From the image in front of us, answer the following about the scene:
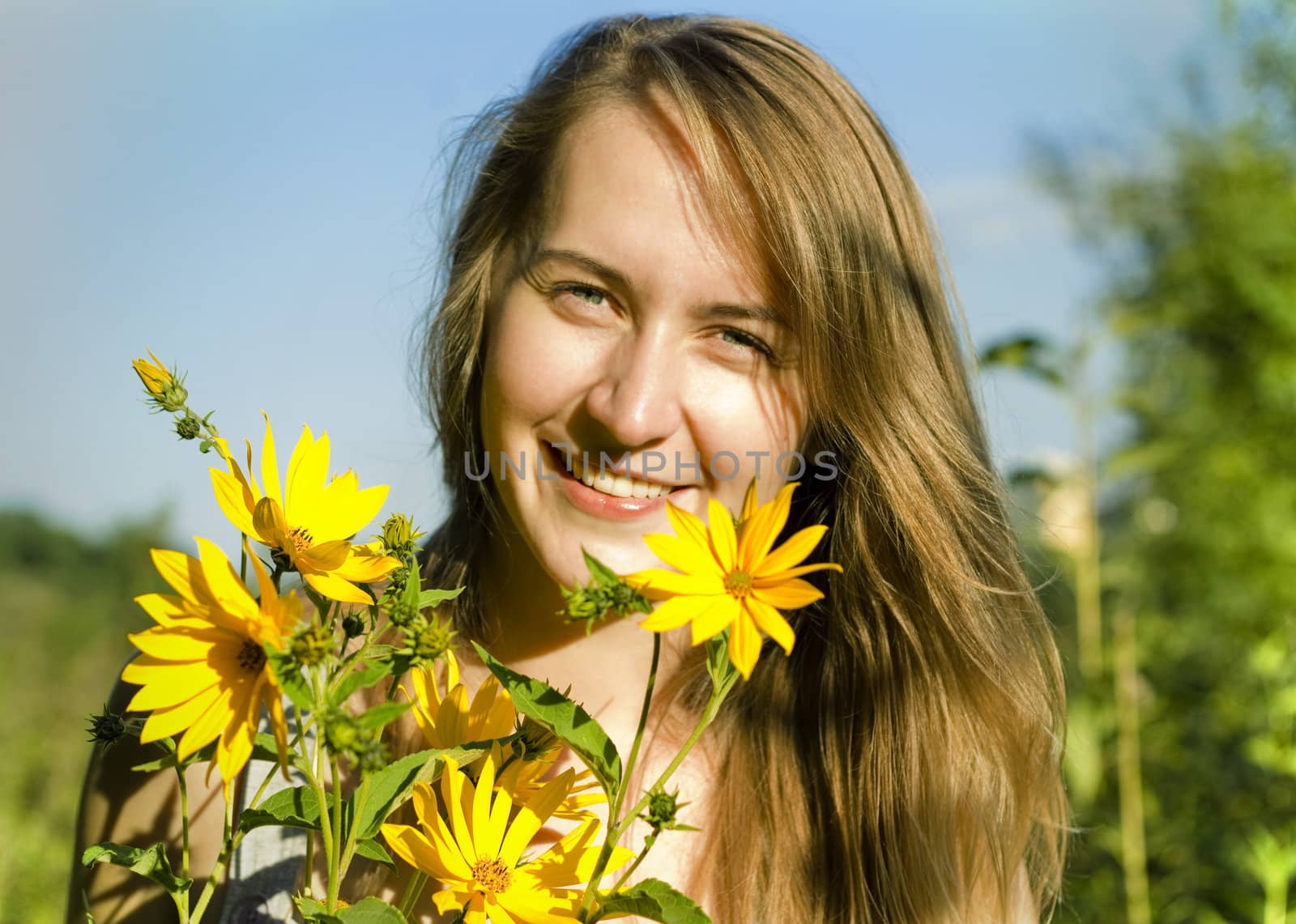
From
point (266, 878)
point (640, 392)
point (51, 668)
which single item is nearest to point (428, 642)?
point (640, 392)

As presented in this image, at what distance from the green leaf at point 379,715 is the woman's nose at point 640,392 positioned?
55 centimetres

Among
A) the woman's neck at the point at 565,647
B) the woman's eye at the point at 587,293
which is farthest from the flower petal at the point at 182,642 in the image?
the woman's neck at the point at 565,647

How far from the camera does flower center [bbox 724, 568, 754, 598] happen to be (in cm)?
51

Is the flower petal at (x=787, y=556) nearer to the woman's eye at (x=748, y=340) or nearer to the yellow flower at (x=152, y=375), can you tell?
the yellow flower at (x=152, y=375)

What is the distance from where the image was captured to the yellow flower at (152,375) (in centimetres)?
53

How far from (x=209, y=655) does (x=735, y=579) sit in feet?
0.73

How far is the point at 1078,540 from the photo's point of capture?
1890mm

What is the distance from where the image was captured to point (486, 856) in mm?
554

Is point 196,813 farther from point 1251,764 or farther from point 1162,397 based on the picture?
point 1162,397

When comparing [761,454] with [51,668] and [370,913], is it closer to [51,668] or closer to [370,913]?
[370,913]

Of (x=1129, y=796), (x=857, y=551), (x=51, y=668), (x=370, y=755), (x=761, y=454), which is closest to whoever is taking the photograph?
(x=370, y=755)

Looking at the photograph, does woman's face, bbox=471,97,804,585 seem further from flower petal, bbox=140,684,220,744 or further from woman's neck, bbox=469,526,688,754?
flower petal, bbox=140,684,220,744

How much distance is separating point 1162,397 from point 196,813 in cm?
453

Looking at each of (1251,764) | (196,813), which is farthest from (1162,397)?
(196,813)
